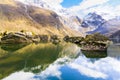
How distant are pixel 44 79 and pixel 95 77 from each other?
8.93m

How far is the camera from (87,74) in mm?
51344

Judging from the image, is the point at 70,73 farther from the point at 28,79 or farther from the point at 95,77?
the point at 28,79

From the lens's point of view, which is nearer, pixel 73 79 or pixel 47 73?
pixel 73 79

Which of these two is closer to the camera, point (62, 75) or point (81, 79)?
point (81, 79)

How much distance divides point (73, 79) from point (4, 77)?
11.6 meters

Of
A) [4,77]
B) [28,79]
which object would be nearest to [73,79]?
[28,79]

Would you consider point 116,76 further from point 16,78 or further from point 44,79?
point 16,78

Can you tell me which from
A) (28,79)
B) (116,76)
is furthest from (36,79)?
(116,76)

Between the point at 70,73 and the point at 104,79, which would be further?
the point at 70,73

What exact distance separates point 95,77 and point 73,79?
4.29 meters

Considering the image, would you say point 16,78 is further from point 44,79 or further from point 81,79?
point 81,79

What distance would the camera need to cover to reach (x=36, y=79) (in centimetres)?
4566

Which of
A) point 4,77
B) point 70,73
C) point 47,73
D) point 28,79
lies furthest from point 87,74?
point 4,77

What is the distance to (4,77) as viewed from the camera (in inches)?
1842
